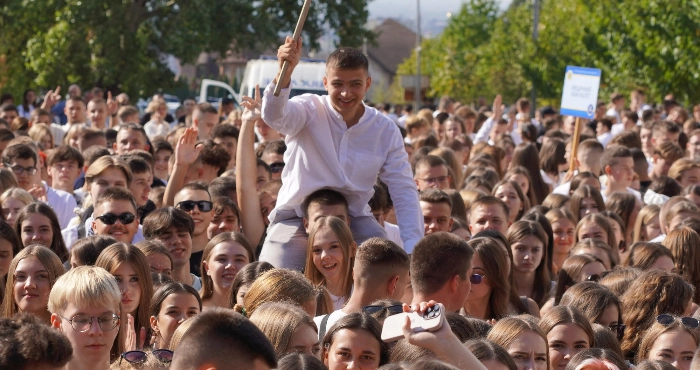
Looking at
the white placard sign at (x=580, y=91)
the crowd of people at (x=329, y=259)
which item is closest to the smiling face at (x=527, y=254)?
the crowd of people at (x=329, y=259)

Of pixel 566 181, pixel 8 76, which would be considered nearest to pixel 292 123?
pixel 566 181

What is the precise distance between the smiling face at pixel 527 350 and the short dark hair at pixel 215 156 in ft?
17.8

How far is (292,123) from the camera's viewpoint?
6883mm

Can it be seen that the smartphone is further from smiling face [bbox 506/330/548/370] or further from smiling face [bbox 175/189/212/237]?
smiling face [bbox 175/189/212/237]

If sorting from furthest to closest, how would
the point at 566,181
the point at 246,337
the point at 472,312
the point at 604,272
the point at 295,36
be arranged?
the point at 566,181 < the point at 604,272 < the point at 472,312 < the point at 295,36 < the point at 246,337

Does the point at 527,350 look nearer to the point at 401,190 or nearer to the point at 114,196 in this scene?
the point at 401,190

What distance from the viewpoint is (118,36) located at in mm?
28547

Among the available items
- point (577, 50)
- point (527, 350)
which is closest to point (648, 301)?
point (527, 350)

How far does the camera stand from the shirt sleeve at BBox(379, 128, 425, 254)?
7.25 metres

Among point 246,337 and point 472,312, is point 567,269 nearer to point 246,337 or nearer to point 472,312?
point 472,312

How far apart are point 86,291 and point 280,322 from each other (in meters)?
1.00

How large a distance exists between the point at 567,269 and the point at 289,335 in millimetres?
3215

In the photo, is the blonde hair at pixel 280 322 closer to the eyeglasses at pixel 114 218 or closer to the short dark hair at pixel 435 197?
the eyeglasses at pixel 114 218

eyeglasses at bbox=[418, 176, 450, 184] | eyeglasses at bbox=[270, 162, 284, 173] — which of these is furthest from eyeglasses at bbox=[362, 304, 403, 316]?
eyeglasses at bbox=[270, 162, 284, 173]
